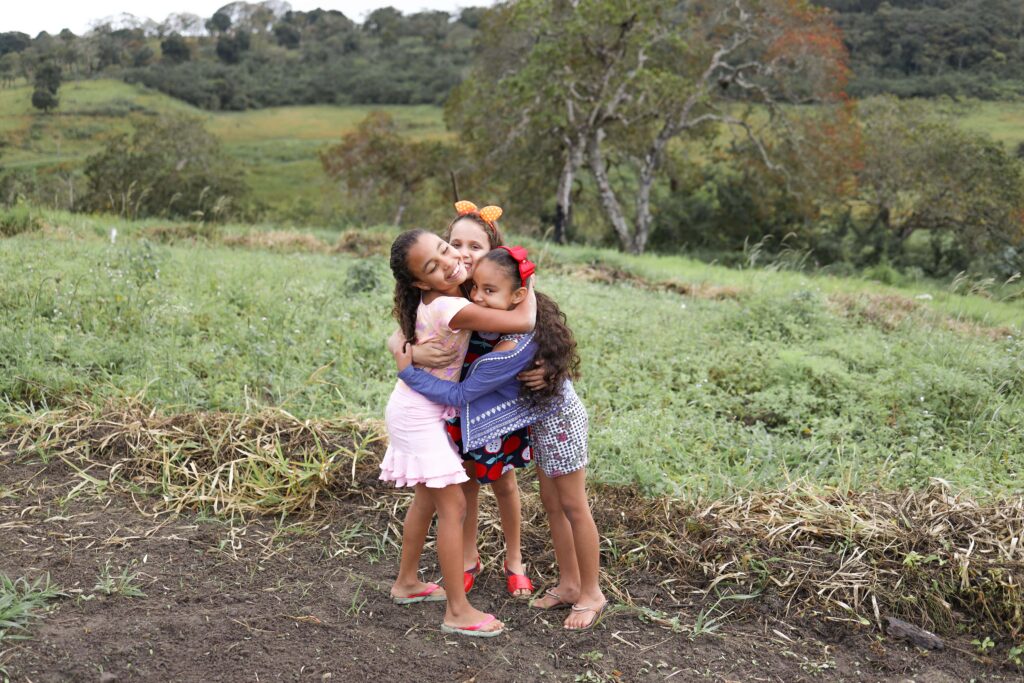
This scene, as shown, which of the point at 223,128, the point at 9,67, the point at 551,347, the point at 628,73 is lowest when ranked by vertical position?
the point at 223,128

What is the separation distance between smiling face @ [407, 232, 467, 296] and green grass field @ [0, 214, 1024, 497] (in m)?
1.72

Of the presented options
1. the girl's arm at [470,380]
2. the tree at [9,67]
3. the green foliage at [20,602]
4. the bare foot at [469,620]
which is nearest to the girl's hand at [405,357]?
the girl's arm at [470,380]

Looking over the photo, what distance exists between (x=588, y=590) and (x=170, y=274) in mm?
5292

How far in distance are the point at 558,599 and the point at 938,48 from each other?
27.9 m

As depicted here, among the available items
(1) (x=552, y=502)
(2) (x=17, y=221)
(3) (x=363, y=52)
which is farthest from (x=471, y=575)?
(3) (x=363, y=52)

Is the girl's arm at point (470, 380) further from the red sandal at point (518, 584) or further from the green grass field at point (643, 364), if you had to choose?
the green grass field at point (643, 364)

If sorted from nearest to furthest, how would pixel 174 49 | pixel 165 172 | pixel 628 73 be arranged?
pixel 628 73
pixel 165 172
pixel 174 49

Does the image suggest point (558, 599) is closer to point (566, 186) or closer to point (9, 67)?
point (566, 186)

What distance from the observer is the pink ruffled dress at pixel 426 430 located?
2953 mm

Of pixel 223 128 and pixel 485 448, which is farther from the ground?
pixel 223 128

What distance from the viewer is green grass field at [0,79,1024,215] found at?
19.1 m

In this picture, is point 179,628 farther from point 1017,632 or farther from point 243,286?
point 243,286

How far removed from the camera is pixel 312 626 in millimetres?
3146

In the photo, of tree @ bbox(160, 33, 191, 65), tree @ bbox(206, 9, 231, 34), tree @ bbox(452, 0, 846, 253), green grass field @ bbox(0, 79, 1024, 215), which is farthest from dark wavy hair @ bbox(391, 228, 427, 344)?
tree @ bbox(206, 9, 231, 34)
